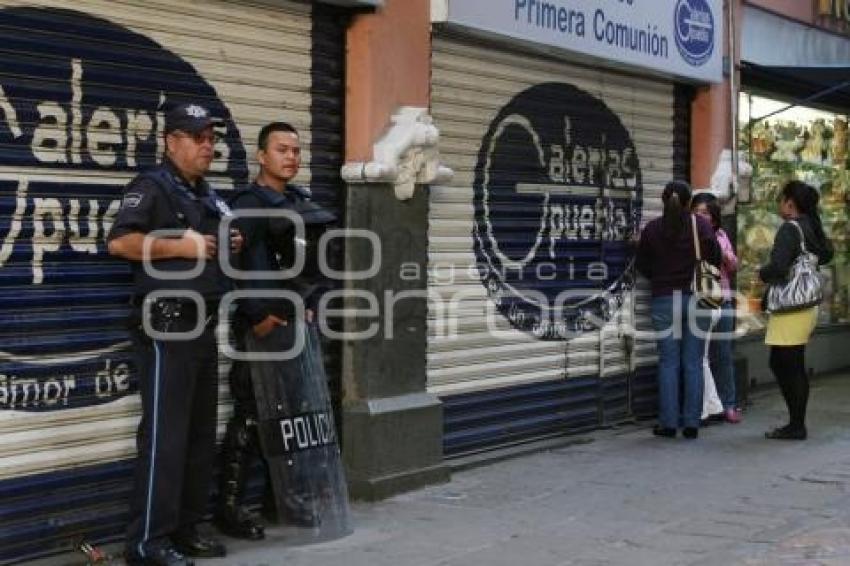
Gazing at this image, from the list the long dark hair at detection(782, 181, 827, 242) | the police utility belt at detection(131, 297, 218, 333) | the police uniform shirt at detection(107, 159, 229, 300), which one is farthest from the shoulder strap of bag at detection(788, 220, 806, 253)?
the police utility belt at detection(131, 297, 218, 333)

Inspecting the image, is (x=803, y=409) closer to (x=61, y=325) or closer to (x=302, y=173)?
(x=302, y=173)

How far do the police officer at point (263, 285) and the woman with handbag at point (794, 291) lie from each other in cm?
401

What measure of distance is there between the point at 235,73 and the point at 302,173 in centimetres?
68

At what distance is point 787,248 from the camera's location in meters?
8.31

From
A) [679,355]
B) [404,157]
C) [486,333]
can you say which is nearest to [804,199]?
[679,355]

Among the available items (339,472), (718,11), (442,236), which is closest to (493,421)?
→ (442,236)

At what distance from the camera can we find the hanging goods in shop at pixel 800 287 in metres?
8.34

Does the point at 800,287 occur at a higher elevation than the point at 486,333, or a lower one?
higher

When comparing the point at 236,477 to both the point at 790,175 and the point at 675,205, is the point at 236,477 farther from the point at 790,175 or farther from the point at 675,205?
the point at 790,175

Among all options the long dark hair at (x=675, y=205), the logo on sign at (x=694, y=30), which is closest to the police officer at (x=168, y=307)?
the long dark hair at (x=675, y=205)

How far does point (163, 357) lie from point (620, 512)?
2.66 m

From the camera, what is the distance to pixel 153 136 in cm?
547

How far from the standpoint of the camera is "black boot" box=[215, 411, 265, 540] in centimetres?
559

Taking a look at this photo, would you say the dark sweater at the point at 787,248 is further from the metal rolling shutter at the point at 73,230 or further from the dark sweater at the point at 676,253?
the metal rolling shutter at the point at 73,230
